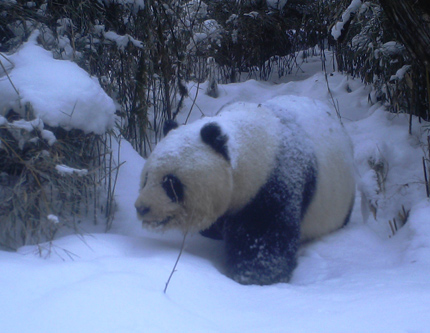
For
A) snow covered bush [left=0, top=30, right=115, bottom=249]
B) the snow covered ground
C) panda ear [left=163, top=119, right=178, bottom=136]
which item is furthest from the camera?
panda ear [left=163, top=119, right=178, bottom=136]

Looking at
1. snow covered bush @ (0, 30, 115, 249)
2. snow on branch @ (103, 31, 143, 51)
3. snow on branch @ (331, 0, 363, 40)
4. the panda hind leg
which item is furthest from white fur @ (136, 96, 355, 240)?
snow on branch @ (331, 0, 363, 40)

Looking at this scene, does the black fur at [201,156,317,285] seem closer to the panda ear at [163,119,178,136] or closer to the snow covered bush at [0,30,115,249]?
the panda ear at [163,119,178,136]

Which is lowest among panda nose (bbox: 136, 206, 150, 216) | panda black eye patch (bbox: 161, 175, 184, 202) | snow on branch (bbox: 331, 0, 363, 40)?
panda nose (bbox: 136, 206, 150, 216)

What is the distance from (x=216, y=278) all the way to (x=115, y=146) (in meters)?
1.87

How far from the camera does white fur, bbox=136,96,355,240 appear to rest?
2.60 m

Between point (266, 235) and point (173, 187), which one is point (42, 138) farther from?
point (266, 235)

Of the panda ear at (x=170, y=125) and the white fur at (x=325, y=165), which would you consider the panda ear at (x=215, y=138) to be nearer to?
the panda ear at (x=170, y=125)

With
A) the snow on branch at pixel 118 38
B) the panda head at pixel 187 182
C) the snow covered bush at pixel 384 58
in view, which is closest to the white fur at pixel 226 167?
the panda head at pixel 187 182

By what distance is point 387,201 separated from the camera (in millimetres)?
3787

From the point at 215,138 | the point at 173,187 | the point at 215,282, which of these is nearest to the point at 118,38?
the point at 215,138

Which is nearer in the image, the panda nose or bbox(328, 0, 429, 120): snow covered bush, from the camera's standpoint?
the panda nose

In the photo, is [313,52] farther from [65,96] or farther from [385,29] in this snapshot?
[65,96]

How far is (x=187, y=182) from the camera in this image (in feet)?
8.48

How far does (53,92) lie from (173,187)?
3.15ft
